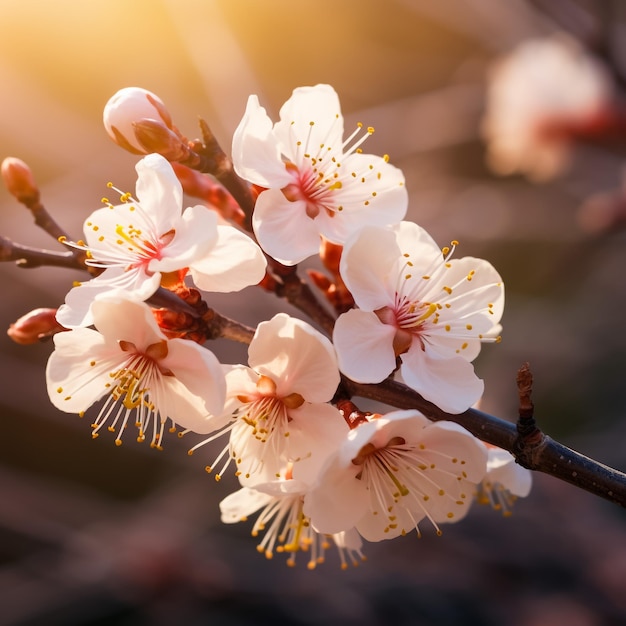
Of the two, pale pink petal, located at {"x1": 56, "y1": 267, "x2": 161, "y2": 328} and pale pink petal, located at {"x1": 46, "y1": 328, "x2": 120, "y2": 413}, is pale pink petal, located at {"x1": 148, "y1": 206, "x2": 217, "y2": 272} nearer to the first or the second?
pale pink petal, located at {"x1": 56, "y1": 267, "x2": 161, "y2": 328}

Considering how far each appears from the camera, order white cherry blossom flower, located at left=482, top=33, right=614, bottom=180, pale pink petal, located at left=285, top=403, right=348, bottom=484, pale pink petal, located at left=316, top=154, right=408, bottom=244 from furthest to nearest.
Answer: white cherry blossom flower, located at left=482, top=33, right=614, bottom=180, pale pink petal, located at left=316, top=154, right=408, bottom=244, pale pink petal, located at left=285, top=403, right=348, bottom=484

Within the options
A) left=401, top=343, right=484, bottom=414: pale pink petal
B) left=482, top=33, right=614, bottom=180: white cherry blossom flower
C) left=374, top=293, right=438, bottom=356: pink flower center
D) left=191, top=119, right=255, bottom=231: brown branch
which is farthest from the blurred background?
left=401, top=343, right=484, bottom=414: pale pink petal

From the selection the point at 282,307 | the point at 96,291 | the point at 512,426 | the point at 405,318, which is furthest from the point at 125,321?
the point at 282,307

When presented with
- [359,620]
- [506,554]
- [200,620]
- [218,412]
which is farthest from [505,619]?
[218,412]

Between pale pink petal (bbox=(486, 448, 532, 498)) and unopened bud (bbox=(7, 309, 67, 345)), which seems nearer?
unopened bud (bbox=(7, 309, 67, 345))

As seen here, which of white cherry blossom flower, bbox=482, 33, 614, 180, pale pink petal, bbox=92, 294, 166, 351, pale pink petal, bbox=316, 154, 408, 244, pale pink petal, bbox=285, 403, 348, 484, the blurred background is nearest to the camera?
pale pink petal, bbox=92, 294, 166, 351

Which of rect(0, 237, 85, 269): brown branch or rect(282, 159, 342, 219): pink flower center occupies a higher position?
rect(282, 159, 342, 219): pink flower center

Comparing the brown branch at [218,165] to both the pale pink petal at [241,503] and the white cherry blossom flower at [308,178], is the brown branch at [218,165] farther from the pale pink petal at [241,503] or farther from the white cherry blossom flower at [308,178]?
the pale pink petal at [241,503]
